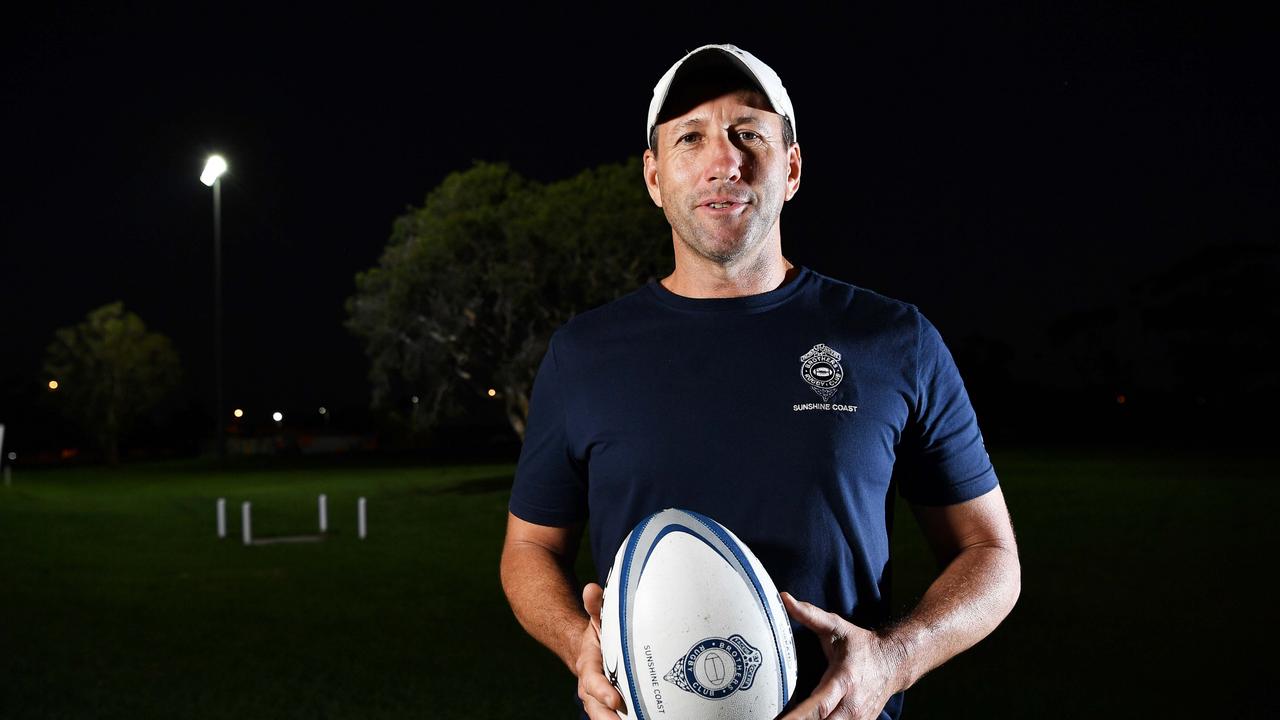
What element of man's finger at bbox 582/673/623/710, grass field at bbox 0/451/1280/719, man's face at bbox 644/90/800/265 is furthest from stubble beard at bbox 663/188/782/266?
grass field at bbox 0/451/1280/719

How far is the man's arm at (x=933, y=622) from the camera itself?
202 cm

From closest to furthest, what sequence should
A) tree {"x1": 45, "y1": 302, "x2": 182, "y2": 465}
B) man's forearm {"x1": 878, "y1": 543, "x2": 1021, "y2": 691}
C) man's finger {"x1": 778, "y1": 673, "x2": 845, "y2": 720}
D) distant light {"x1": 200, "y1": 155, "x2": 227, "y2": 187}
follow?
man's finger {"x1": 778, "y1": 673, "x2": 845, "y2": 720}, man's forearm {"x1": 878, "y1": 543, "x2": 1021, "y2": 691}, distant light {"x1": 200, "y1": 155, "x2": 227, "y2": 187}, tree {"x1": 45, "y1": 302, "x2": 182, "y2": 465}

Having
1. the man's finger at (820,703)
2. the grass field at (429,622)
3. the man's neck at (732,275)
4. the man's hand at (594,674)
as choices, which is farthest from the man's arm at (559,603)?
the grass field at (429,622)

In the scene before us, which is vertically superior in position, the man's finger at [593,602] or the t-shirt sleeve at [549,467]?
the t-shirt sleeve at [549,467]

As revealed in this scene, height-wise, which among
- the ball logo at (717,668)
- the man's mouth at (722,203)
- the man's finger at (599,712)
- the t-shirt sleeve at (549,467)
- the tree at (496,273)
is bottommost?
the man's finger at (599,712)

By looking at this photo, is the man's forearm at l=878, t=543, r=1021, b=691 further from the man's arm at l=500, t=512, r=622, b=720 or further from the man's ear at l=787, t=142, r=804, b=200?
the man's ear at l=787, t=142, r=804, b=200

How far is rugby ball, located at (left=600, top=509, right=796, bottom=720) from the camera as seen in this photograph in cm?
207

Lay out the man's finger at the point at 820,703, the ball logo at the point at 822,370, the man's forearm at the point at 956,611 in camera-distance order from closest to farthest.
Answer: the man's finger at the point at 820,703 < the man's forearm at the point at 956,611 < the ball logo at the point at 822,370

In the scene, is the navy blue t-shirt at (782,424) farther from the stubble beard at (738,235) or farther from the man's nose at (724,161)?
the man's nose at (724,161)

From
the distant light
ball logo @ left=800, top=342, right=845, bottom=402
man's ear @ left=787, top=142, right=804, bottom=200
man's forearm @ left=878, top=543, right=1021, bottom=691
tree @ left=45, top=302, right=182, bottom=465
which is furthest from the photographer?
tree @ left=45, top=302, right=182, bottom=465

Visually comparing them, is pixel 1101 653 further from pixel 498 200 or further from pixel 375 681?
pixel 498 200

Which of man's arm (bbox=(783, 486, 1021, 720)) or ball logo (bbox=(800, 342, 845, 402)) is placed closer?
man's arm (bbox=(783, 486, 1021, 720))

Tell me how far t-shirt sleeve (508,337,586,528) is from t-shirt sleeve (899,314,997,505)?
786 millimetres

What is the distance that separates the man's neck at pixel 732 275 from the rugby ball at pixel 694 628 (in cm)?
55
